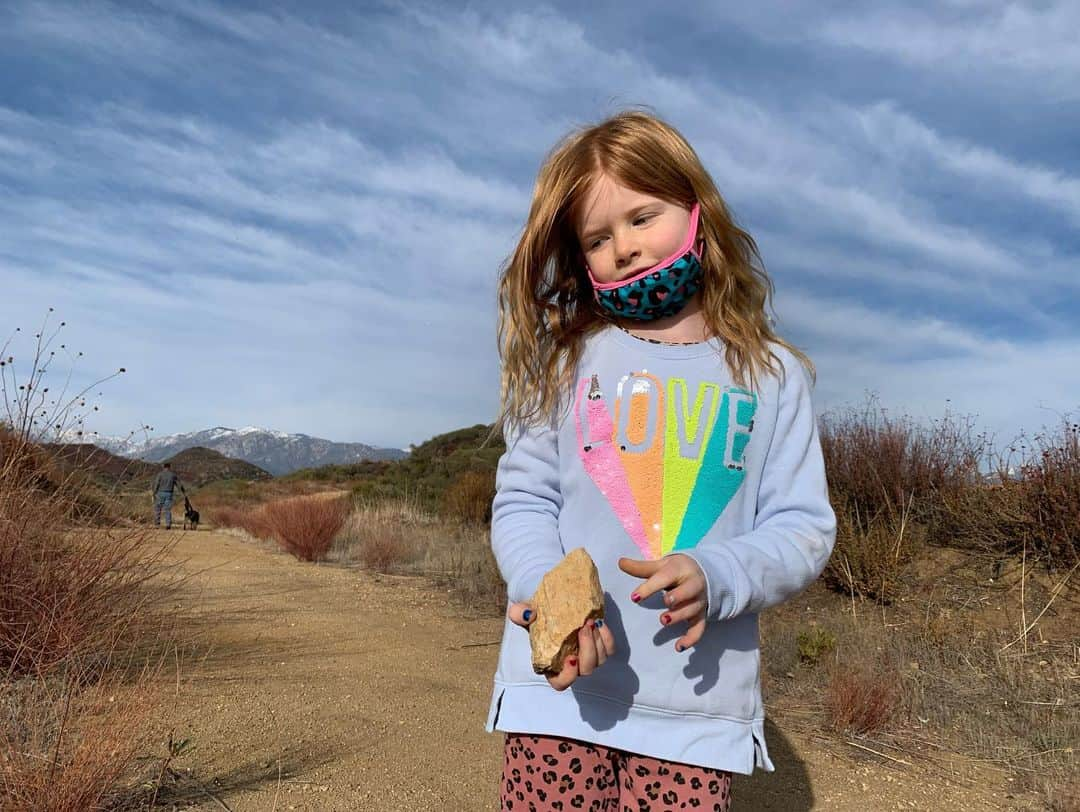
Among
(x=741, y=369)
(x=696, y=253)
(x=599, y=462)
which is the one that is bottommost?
(x=599, y=462)

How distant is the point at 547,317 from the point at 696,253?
1.09ft

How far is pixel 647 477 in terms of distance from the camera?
1.45 m

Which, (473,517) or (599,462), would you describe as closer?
(599,462)

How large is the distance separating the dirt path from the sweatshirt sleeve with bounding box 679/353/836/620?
6.74ft

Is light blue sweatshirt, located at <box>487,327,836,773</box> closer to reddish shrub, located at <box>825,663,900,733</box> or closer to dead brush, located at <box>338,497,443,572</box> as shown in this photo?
reddish shrub, located at <box>825,663,900,733</box>

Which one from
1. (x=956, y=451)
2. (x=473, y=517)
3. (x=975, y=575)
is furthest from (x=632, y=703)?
(x=473, y=517)

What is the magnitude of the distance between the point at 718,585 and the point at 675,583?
0.08 metres

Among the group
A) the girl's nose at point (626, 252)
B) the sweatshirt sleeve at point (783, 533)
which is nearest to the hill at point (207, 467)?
the girl's nose at point (626, 252)

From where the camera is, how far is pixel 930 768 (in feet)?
11.9

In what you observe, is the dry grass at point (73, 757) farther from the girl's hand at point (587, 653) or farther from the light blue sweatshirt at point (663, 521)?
the girl's hand at point (587, 653)

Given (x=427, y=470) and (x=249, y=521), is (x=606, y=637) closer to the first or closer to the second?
(x=249, y=521)

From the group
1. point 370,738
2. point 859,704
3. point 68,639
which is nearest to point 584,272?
point 370,738

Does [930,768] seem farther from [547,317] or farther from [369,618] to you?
[369,618]

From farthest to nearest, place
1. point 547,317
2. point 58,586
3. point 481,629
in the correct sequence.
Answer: point 481,629, point 58,586, point 547,317
